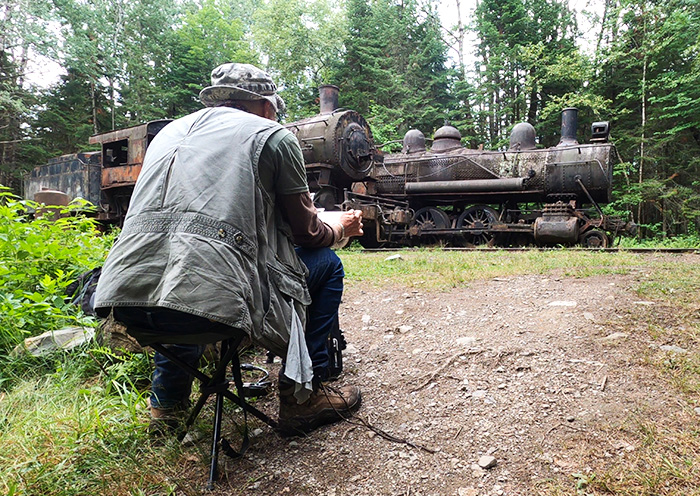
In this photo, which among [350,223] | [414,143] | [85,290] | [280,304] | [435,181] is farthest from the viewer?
[414,143]

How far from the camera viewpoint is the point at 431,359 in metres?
2.43

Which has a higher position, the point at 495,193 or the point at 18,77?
the point at 18,77

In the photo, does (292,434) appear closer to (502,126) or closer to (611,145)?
(611,145)

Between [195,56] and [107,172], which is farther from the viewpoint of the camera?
[195,56]

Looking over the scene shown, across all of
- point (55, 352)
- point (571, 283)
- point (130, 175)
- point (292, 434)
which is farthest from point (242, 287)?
point (130, 175)

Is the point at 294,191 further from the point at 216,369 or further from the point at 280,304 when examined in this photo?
the point at 216,369

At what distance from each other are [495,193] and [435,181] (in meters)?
1.55

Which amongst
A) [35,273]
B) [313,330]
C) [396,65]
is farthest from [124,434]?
[396,65]

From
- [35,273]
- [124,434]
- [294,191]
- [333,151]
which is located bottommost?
[124,434]

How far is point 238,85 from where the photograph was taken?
1.67 metres

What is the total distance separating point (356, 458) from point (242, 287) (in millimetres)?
842

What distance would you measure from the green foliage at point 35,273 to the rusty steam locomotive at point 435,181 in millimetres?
6283

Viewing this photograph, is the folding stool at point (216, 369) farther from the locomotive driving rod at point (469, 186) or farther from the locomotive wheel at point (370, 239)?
the locomotive driving rod at point (469, 186)

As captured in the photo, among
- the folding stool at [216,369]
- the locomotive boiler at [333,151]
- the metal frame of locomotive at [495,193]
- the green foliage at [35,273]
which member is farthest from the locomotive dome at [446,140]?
the folding stool at [216,369]
